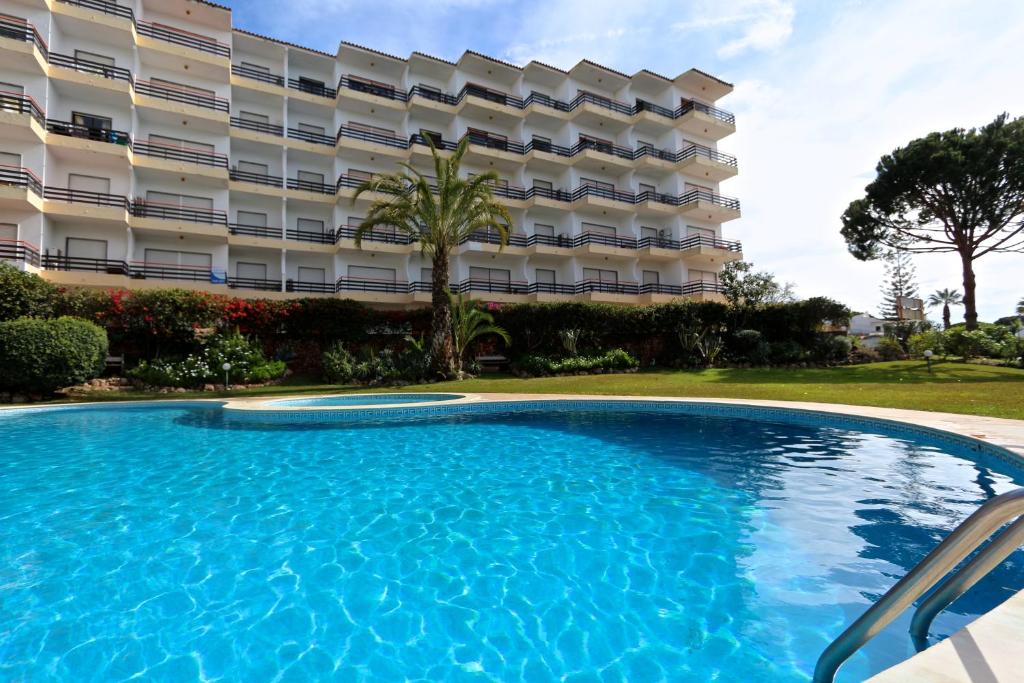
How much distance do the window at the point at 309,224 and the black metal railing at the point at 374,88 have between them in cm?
821

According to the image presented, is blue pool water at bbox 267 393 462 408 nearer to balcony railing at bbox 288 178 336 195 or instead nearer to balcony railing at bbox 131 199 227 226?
balcony railing at bbox 131 199 227 226

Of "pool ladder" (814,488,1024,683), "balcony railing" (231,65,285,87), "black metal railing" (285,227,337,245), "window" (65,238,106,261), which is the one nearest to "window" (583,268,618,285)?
"black metal railing" (285,227,337,245)

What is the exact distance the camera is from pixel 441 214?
16453mm

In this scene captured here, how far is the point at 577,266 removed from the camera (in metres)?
30.6

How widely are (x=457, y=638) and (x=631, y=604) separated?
3.90ft

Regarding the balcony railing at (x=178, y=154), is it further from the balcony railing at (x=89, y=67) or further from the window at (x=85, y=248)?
the window at (x=85, y=248)

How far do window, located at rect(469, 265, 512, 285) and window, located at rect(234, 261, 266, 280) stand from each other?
1160 cm

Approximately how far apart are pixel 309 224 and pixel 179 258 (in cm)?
663

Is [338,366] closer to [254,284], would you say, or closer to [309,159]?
[254,284]

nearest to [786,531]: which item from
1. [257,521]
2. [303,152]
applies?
[257,521]

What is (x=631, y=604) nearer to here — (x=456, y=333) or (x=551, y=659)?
(x=551, y=659)

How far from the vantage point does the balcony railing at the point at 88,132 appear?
19.6m

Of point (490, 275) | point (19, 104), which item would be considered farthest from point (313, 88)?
point (490, 275)

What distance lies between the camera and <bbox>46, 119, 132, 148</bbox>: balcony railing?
1962cm
